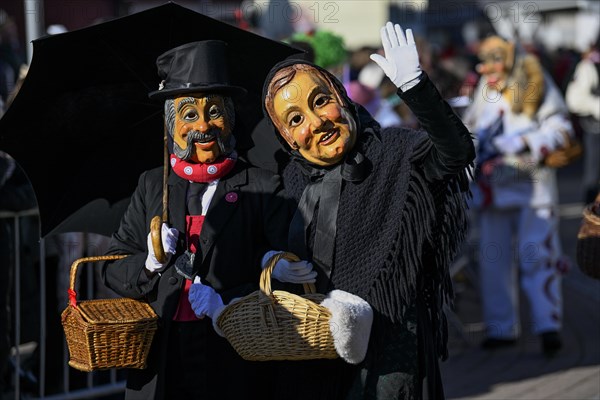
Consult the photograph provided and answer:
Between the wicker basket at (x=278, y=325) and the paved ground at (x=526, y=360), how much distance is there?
3.13m

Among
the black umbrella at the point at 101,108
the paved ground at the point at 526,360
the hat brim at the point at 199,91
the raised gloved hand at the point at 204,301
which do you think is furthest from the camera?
the paved ground at the point at 526,360

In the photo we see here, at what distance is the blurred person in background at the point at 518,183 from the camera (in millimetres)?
7508

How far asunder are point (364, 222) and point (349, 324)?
16.6 inches

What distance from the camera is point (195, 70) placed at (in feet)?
12.8

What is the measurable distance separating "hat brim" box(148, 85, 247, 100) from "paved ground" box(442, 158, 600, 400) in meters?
3.14

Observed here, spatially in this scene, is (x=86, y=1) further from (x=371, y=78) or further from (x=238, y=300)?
(x=238, y=300)

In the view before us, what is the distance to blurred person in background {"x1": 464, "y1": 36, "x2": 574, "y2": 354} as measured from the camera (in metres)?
7.51

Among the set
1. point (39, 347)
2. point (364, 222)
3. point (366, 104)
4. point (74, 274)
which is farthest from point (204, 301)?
point (366, 104)

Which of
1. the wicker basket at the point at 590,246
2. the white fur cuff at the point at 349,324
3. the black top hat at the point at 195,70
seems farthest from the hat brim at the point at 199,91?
the wicker basket at the point at 590,246

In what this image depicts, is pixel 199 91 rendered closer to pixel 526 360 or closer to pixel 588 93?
pixel 526 360

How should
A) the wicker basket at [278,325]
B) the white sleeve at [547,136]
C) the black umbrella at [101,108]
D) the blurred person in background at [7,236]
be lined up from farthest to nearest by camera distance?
the white sleeve at [547,136]
the blurred person in background at [7,236]
the black umbrella at [101,108]
the wicker basket at [278,325]

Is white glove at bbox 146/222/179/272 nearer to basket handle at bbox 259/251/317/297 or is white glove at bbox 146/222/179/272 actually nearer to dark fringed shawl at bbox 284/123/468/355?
basket handle at bbox 259/251/317/297

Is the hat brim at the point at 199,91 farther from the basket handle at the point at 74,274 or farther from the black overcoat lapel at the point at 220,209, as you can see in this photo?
the basket handle at the point at 74,274

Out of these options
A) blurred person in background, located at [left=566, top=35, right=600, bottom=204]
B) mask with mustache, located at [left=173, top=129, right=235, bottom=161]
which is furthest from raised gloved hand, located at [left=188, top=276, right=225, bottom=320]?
blurred person in background, located at [left=566, top=35, right=600, bottom=204]
